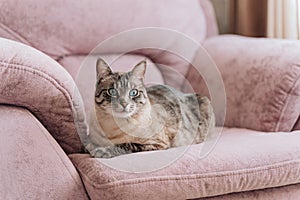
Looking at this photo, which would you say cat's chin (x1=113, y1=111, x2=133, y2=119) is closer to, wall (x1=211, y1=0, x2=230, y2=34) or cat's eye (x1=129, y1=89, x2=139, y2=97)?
cat's eye (x1=129, y1=89, x2=139, y2=97)

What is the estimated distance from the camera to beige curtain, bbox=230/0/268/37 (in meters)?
2.43

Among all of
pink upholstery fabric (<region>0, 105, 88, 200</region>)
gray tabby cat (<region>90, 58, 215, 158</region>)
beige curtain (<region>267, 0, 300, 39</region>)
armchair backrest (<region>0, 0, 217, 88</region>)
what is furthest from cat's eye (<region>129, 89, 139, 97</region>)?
beige curtain (<region>267, 0, 300, 39</region>)

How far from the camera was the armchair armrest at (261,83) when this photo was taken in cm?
176

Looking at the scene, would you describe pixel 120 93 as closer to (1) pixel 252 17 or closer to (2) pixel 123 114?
(2) pixel 123 114

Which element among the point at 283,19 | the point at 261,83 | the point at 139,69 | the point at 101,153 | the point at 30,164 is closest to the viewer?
the point at 30,164

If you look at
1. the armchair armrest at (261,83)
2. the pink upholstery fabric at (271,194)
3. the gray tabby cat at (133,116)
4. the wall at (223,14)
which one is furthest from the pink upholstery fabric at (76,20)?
the pink upholstery fabric at (271,194)

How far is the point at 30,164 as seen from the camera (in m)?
1.28

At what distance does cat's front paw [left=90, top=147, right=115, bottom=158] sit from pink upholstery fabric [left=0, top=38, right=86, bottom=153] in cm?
6

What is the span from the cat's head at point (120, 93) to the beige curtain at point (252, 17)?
1067mm

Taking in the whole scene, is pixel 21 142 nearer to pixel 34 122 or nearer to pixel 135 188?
pixel 34 122

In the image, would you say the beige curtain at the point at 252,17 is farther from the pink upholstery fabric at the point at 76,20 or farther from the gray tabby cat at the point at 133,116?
the gray tabby cat at the point at 133,116

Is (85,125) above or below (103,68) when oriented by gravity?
below

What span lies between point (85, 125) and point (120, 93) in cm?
13

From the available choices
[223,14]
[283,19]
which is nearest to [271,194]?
[283,19]
